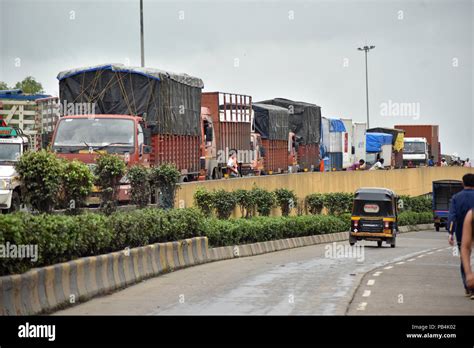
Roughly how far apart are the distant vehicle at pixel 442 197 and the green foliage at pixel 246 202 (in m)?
30.2

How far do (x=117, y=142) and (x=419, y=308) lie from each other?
541 inches

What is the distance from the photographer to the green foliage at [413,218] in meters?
64.0

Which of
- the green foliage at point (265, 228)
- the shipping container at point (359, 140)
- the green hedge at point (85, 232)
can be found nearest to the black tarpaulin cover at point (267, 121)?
the green foliage at point (265, 228)

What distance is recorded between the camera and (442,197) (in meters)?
68.4

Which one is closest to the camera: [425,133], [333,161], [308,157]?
[308,157]

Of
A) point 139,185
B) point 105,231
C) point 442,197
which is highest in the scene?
point 139,185

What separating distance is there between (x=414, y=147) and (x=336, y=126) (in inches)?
761

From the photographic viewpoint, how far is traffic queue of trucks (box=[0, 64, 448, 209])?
29406mm

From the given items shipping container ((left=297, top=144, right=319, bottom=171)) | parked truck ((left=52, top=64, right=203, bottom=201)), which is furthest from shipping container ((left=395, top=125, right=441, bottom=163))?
parked truck ((left=52, top=64, right=203, bottom=201))

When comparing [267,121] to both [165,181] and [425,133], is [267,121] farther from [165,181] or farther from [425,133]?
[425,133]

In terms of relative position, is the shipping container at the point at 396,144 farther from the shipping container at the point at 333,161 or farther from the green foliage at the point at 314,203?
the green foliage at the point at 314,203

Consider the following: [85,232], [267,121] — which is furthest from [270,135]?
[85,232]
